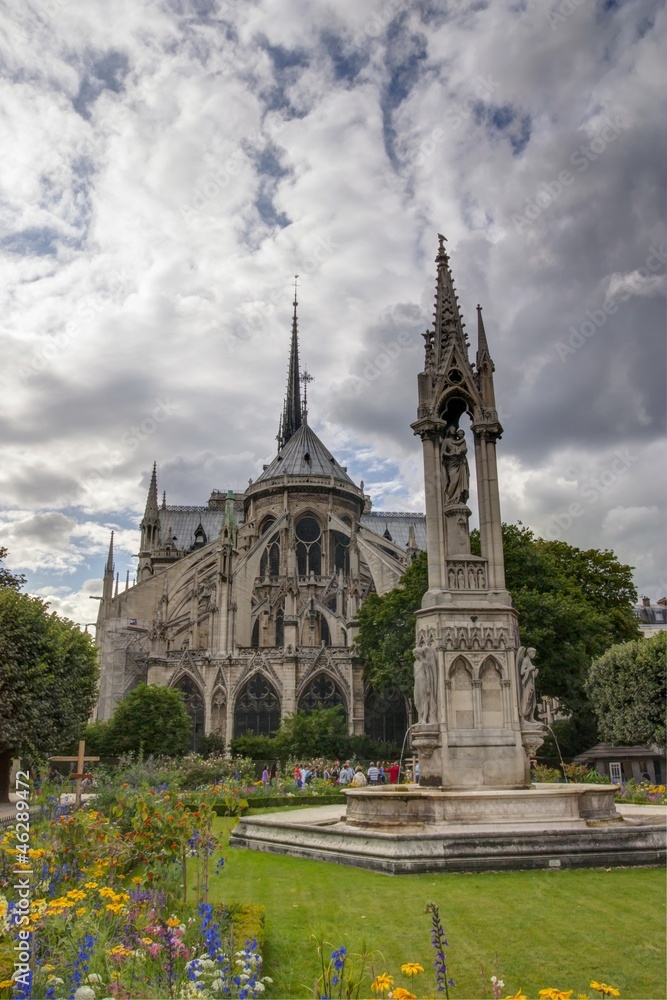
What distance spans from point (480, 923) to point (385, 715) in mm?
41068

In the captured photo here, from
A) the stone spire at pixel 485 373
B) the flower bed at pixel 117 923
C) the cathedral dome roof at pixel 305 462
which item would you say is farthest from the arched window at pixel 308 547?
the flower bed at pixel 117 923

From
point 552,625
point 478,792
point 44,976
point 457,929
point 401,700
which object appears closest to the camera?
point 44,976

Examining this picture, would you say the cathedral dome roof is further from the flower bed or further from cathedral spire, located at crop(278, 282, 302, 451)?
the flower bed

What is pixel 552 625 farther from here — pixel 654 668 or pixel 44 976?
pixel 44 976

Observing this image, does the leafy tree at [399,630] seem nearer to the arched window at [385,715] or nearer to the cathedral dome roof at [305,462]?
the arched window at [385,715]

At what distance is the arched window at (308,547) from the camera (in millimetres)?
62500

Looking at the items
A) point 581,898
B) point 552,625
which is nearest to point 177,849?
point 581,898

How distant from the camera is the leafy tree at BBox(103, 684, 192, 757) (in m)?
37.8

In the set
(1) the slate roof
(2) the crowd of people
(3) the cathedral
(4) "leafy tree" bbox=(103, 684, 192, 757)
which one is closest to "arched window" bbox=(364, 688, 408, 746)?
(3) the cathedral

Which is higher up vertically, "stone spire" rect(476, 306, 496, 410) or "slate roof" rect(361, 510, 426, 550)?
"slate roof" rect(361, 510, 426, 550)

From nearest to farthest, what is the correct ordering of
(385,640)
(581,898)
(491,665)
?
(581,898) < (491,665) < (385,640)

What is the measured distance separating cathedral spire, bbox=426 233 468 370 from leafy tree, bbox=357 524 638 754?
15246 mm

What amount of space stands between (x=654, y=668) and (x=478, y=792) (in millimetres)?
16459

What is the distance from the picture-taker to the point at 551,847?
9422 millimetres
